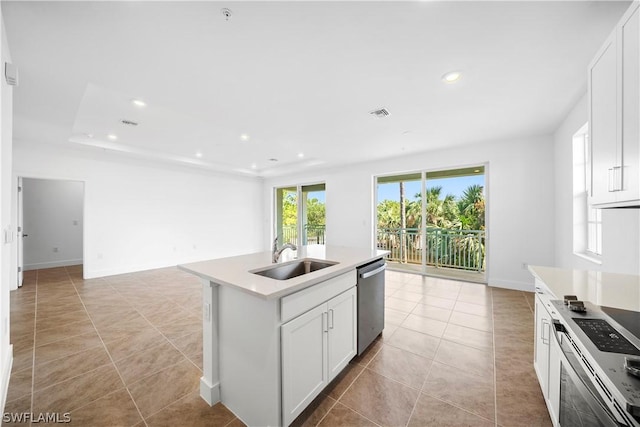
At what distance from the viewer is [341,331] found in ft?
6.19

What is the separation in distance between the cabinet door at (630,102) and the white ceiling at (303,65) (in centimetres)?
51

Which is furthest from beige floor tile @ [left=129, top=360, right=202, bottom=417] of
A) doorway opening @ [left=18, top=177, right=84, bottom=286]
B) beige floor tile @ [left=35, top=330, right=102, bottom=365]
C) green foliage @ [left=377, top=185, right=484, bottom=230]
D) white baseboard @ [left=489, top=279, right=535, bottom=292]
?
doorway opening @ [left=18, top=177, right=84, bottom=286]

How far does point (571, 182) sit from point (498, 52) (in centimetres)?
231

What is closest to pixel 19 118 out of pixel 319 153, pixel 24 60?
pixel 24 60

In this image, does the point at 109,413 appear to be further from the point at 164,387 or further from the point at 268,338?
the point at 268,338

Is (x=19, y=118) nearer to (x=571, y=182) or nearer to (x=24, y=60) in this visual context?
(x=24, y=60)

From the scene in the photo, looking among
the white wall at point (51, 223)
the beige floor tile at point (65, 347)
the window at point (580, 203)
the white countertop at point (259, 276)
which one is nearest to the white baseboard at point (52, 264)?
the white wall at point (51, 223)

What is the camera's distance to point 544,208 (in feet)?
12.8

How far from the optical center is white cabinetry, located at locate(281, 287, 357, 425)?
1.39 meters

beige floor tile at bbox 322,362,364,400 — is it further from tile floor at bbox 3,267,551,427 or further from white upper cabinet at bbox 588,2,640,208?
white upper cabinet at bbox 588,2,640,208

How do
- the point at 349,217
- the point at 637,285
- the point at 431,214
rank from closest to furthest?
the point at 637,285 < the point at 431,214 < the point at 349,217

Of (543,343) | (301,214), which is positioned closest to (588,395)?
(543,343)

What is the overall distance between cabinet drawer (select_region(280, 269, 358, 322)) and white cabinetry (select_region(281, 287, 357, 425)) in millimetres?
37

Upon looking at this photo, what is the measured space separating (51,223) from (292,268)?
7.21 m
